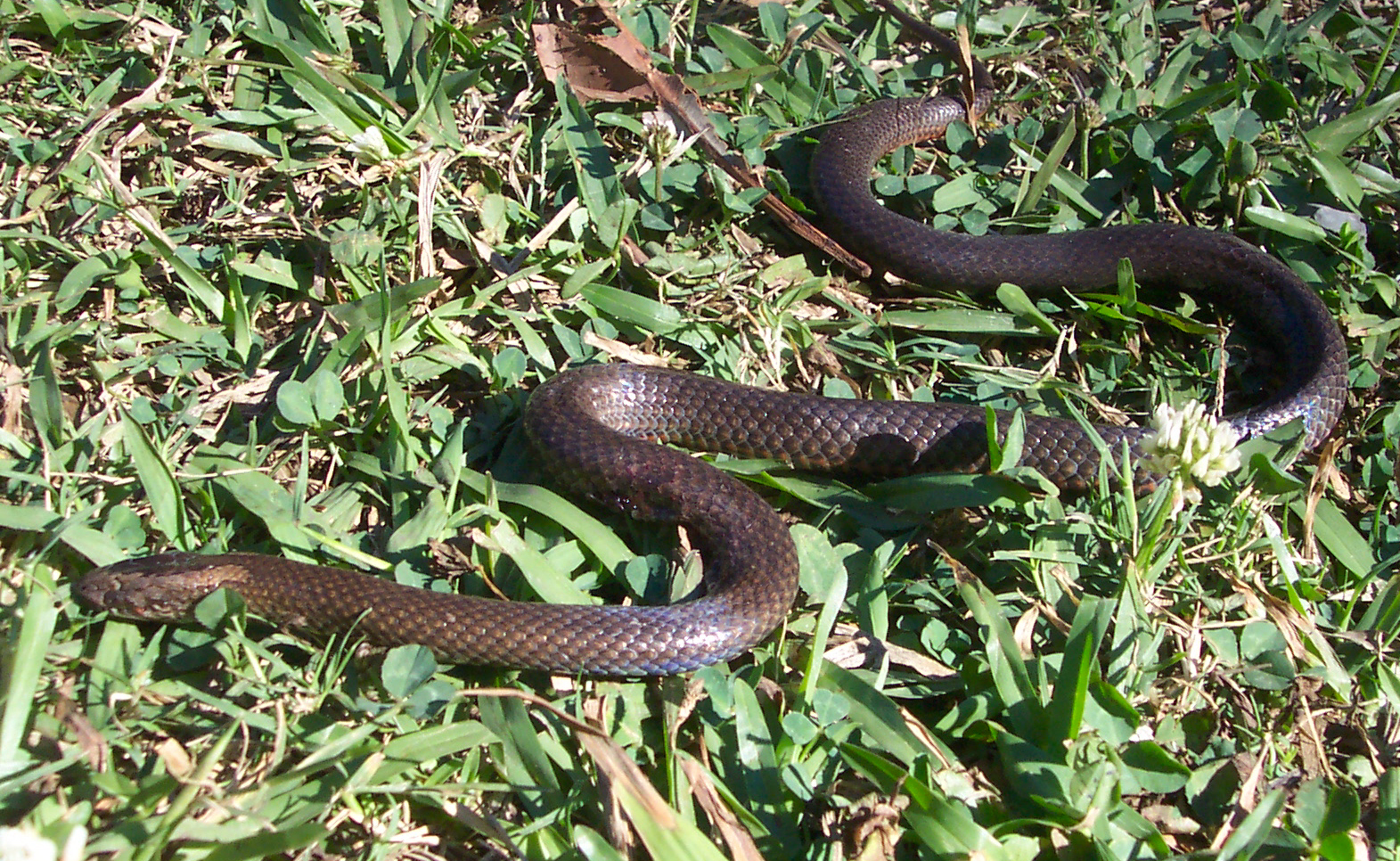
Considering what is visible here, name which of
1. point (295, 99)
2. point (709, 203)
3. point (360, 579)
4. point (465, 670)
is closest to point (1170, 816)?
point (465, 670)

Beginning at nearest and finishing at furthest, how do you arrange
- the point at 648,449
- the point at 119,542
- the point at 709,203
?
the point at 119,542 < the point at 648,449 < the point at 709,203

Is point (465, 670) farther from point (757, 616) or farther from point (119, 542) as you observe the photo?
point (119, 542)

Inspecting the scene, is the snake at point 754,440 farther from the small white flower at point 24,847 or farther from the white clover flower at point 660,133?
the small white flower at point 24,847

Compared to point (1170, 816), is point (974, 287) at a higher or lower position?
higher

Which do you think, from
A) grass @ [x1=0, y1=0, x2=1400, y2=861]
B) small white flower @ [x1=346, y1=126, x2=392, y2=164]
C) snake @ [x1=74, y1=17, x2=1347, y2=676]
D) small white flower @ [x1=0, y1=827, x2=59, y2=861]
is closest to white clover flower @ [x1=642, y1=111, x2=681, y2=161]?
grass @ [x1=0, y1=0, x2=1400, y2=861]

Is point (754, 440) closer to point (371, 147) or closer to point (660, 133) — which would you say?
point (660, 133)

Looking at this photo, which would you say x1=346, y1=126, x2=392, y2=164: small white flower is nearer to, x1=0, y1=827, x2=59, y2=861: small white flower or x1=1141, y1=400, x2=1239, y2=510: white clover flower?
x1=0, y1=827, x2=59, y2=861: small white flower

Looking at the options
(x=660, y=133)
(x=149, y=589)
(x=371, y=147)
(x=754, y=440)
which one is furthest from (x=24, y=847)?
(x=660, y=133)
